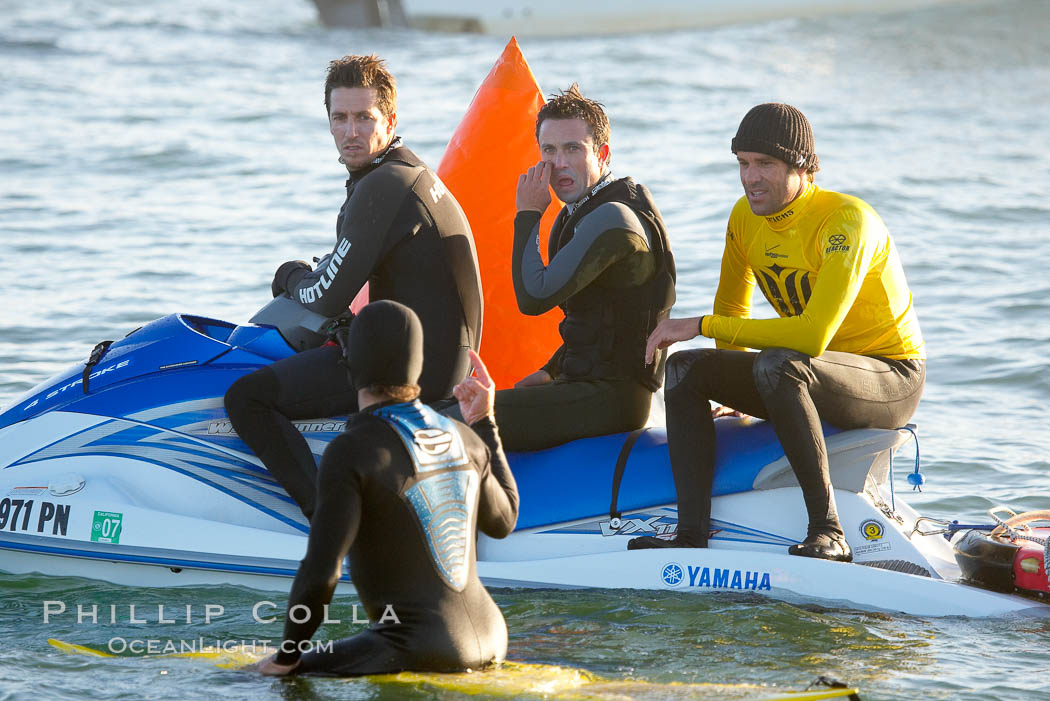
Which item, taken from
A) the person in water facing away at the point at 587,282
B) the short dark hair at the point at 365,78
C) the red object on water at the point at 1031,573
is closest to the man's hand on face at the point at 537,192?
the person in water facing away at the point at 587,282

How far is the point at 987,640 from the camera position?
13.0 feet

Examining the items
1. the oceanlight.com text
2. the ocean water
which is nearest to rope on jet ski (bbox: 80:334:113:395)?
the ocean water

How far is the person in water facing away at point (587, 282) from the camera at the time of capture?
163 inches

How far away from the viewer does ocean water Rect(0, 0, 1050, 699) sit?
156 inches

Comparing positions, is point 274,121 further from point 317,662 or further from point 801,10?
point 801,10

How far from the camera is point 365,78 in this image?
14.1 feet

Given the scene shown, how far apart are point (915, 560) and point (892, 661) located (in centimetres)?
43

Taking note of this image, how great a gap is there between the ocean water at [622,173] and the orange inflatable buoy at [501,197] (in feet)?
4.32

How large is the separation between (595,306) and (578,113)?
0.62m

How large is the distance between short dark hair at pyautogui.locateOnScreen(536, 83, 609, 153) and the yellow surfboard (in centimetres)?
170

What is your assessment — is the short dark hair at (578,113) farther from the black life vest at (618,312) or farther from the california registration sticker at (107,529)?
the california registration sticker at (107,529)

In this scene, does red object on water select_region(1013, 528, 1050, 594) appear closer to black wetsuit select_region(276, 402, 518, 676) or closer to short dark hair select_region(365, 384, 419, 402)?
black wetsuit select_region(276, 402, 518, 676)

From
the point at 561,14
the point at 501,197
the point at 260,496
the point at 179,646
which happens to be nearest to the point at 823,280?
the point at 501,197

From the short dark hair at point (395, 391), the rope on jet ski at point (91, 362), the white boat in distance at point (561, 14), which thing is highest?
the white boat in distance at point (561, 14)
